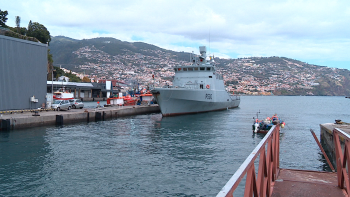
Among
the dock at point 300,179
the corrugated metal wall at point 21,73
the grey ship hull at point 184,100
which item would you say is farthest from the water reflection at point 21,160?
the grey ship hull at point 184,100

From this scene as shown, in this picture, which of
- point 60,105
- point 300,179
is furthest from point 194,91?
point 300,179

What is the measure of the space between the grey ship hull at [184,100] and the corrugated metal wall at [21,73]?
42.4 ft

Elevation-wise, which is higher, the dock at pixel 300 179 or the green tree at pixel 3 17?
the green tree at pixel 3 17

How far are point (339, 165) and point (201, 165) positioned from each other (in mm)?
7733

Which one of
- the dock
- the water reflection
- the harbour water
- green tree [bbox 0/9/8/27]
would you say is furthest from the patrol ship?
green tree [bbox 0/9/8/27]

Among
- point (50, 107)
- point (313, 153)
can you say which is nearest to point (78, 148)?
point (313, 153)

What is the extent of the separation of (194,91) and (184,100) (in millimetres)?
1825

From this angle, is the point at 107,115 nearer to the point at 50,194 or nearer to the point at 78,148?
the point at 78,148

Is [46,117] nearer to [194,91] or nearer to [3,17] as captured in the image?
[194,91]

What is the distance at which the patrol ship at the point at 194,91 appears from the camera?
115 ft

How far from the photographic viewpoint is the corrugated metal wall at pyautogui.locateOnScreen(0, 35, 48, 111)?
80.3ft

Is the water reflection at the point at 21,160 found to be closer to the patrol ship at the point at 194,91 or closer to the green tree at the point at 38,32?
the patrol ship at the point at 194,91

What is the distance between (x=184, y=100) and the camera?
119ft

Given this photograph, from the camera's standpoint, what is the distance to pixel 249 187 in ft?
10.9
